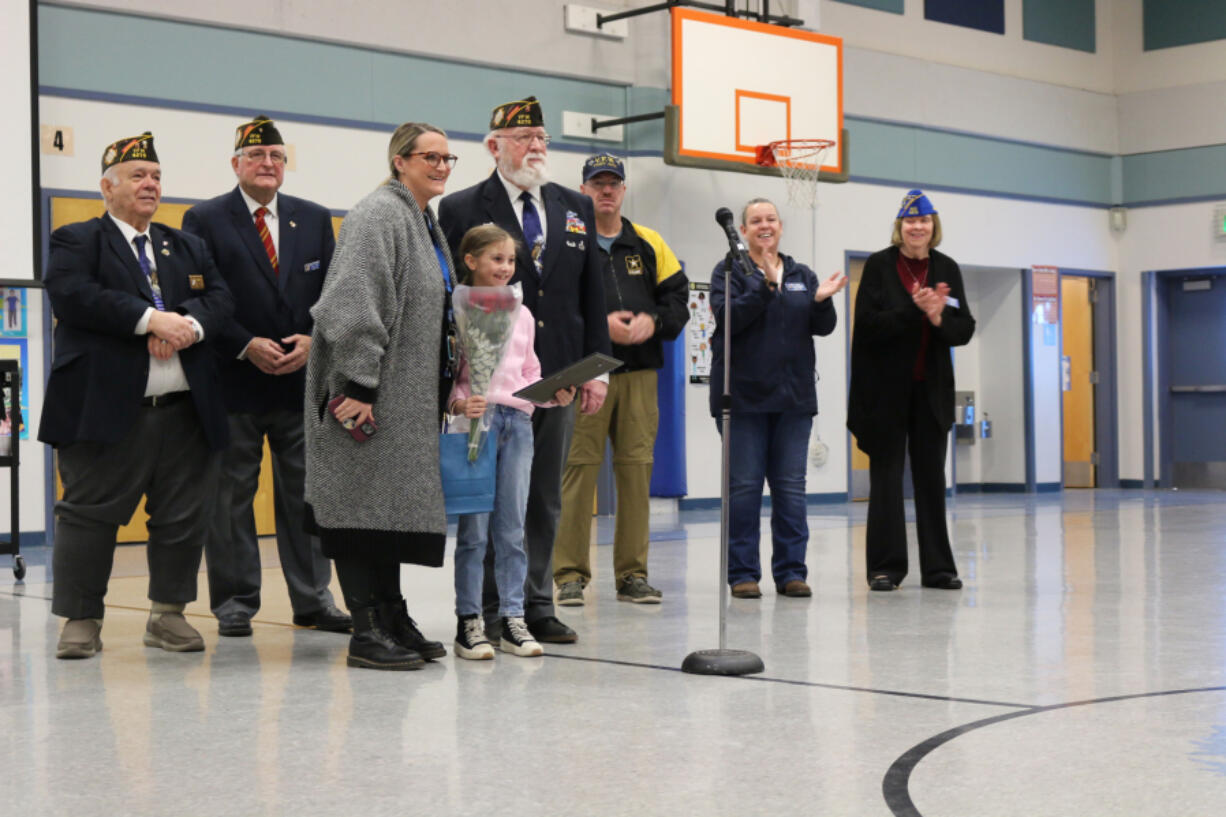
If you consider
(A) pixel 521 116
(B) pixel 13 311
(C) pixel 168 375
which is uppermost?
(A) pixel 521 116

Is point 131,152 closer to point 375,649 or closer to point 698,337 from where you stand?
point 375,649

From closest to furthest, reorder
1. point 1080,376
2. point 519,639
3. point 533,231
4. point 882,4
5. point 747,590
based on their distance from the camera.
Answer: point 519,639, point 533,231, point 747,590, point 882,4, point 1080,376

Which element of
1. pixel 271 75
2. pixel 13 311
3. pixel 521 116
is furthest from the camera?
pixel 271 75

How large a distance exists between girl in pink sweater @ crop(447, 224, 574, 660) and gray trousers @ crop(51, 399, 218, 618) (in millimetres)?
862

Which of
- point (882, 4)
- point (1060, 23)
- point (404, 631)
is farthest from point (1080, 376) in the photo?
point (404, 631)

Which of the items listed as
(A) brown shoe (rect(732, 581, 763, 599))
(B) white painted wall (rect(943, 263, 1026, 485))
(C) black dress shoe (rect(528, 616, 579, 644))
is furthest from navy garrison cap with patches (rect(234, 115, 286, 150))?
(B) white painted wall (rect(943, 263, 1026, 485))

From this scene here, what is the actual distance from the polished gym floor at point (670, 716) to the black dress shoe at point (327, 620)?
13cm

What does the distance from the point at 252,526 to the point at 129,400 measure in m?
0.83

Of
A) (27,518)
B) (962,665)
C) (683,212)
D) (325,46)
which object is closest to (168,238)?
(962,665)

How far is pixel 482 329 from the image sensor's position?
4.04m

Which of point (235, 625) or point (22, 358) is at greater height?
point (22, 358)

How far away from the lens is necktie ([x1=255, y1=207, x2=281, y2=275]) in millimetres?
4812

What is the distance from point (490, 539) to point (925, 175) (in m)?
9.56

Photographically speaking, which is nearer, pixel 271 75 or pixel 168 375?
pixel 168 375
